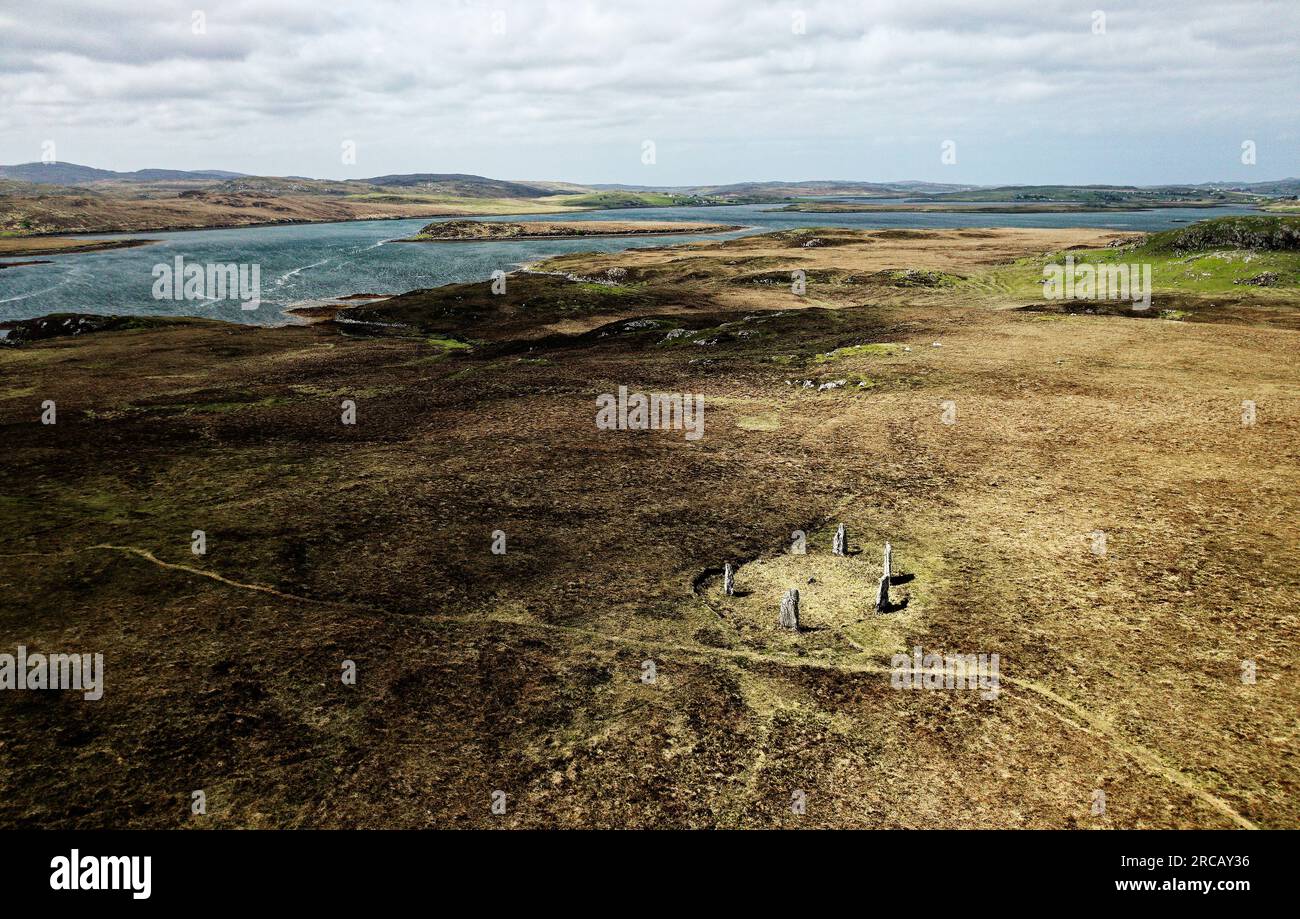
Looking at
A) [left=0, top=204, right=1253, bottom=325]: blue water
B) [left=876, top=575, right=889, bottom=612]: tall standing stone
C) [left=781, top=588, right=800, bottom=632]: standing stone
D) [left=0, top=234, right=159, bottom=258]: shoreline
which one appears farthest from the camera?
[left=0, top=234, right=159, bottom=258]: shoreline

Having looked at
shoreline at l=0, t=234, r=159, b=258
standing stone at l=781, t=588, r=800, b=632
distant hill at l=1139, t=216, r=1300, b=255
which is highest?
shoreline at l=0, t=234, r=159, b=258

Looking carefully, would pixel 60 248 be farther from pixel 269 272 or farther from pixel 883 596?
pixel 883 596

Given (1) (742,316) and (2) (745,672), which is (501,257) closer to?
(1) (742,316)

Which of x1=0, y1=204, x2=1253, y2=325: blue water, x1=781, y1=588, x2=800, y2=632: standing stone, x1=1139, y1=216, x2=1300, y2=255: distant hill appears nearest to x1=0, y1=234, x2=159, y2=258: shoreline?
x1=0, y1=204, x2=1253, y2=325: blue water

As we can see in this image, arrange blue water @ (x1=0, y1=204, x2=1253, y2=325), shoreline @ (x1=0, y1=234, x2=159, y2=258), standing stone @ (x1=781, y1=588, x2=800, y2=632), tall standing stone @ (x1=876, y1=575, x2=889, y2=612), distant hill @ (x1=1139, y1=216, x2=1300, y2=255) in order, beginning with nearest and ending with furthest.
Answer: standing stone @ (x1=781, y1=588, x2=800, y2=632)
tall standing stone @ (x1=876, y1=575, x2=889, y2=612)
distant hill @ (x1=1139, y1=216, x2=1300, y2=255)
blue water @ (x1=0, y1=204, x2=1253, y2=325)
shoreline @ (x1=0, y1=234, x2=159, y2=258)

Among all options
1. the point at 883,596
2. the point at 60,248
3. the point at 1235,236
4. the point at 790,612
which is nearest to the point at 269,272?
the point at 60,248

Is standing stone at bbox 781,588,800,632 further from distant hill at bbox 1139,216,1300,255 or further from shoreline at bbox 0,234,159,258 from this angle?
shoreline at bbox 0,234,159,258

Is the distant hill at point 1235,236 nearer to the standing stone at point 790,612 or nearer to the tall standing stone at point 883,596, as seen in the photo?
the tall standing stone at point 883,596
